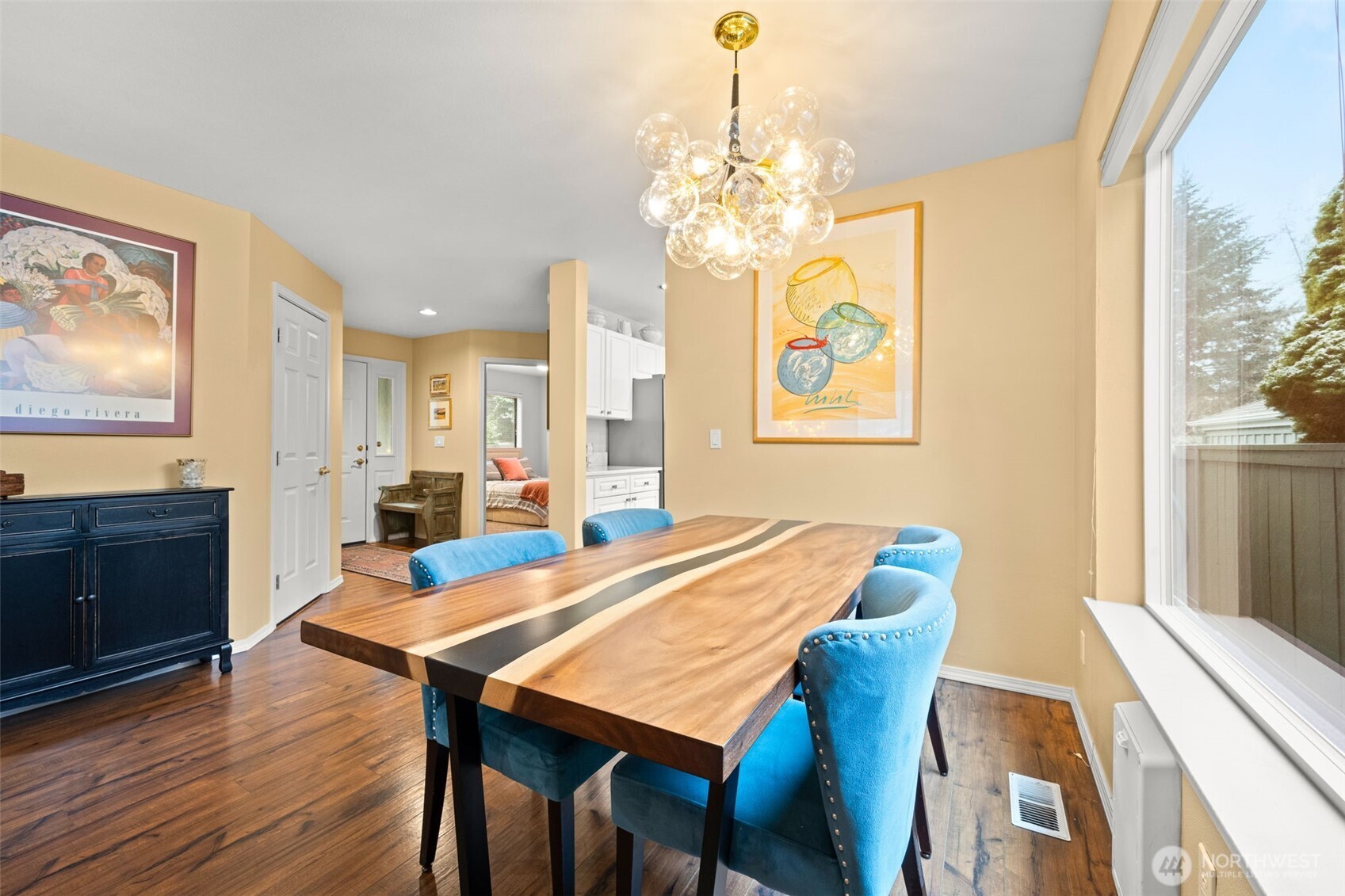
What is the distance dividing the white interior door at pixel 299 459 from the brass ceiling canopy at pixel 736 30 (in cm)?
312

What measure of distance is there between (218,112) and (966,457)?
3469mm

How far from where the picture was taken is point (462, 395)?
6109 mm

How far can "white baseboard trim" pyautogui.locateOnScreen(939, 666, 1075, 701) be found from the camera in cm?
238

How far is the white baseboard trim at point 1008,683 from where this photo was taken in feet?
7.82

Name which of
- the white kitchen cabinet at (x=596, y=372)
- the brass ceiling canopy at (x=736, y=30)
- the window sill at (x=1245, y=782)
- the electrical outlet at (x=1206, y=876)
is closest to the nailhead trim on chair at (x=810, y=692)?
the window sill at (x=1245, y=782)

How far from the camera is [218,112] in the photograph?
218cm

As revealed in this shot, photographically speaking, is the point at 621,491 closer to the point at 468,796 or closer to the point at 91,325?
the point at 91,325

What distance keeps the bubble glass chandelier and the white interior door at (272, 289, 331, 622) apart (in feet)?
9.73

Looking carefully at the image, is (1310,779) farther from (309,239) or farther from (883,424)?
(309,239)

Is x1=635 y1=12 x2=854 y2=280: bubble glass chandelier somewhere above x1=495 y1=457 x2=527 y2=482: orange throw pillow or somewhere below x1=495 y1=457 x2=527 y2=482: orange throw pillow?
above

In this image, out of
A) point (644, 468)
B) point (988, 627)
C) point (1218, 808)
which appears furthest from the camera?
point (644, 468)

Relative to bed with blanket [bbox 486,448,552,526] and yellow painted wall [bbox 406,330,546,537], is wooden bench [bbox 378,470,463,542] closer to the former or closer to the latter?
yellow painted wall [bbox 406,330,546,537]

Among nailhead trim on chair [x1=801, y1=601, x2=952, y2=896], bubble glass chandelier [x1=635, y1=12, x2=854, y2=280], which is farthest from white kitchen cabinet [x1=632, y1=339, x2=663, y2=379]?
nailhead trim on chair [x1=801, y1=601, x2=952, y2=896]

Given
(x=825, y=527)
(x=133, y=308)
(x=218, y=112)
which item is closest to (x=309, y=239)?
(x=133, y=308)
